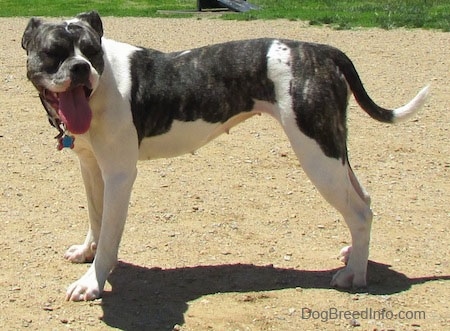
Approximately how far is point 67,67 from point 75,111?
260 mm

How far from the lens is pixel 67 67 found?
4.52 meters

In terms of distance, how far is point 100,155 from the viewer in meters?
4.95

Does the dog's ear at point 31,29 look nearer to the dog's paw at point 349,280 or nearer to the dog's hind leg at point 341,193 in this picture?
the dog's hind leg at point 341,193

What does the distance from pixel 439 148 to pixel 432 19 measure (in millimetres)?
8986

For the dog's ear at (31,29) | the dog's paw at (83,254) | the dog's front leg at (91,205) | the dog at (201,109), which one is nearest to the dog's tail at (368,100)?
the dog at (201,109)

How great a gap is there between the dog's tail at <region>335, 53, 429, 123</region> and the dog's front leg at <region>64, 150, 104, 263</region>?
161 centimetres

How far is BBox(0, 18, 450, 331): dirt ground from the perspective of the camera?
4.86 meters

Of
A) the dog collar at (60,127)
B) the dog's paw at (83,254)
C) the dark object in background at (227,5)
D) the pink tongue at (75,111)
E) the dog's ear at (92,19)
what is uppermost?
the dog's ear at (92,19)

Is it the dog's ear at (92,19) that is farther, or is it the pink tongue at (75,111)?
the dog's ear at (92,19)

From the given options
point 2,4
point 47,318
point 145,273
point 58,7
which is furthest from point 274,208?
point 2,4

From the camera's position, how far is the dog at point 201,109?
194 inches

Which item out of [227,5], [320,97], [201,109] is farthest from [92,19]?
[227,5]

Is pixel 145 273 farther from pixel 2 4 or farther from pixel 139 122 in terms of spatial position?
pixel 2 4

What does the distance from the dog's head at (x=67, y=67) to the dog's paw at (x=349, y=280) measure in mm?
1762
